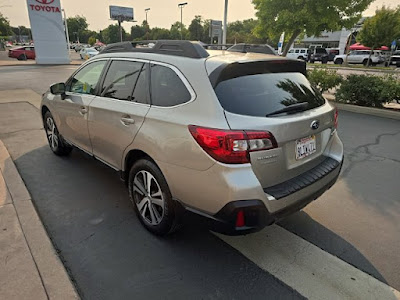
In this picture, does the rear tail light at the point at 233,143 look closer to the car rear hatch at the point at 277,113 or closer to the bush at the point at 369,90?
the car rear hatch at the point at 277,113

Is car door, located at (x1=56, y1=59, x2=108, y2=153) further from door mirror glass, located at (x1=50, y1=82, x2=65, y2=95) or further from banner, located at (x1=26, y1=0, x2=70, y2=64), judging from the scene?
banner, located at (x1=26, y1=0, x2=70, y2=64)

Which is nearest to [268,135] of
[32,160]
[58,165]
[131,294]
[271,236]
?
[271,236]

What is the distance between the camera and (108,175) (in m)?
4.05

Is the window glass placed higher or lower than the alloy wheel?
higher

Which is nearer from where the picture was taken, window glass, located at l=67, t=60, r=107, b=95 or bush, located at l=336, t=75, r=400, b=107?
window glass, located at l=67, t=60, r=107, b=95

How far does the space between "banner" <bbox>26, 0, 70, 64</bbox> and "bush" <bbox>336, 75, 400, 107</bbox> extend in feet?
80.7

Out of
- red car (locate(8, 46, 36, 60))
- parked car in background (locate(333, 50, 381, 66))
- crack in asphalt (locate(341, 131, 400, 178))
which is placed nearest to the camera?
crack in asphalt (locate(341, 131, 400, 178))

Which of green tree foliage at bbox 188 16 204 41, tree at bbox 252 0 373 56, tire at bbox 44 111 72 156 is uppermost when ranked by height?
green tree foliage at bbox 188 16 204 41

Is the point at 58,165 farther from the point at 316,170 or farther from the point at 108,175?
the point at 316,170

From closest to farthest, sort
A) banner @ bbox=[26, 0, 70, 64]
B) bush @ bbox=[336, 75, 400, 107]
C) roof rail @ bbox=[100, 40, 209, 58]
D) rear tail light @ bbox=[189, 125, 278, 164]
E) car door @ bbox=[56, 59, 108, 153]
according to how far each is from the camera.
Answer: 1. rear tail light @ bbox=[189, 125, 278, 164]
2. roof rail @ bbox=[100, 40, 209, 58]
3. car door @ bbox=[56, 59, 108, 153]
4. bush @ bbox=[336, 75, 400, 107]
5. banner @ bbox=[26, 0, 70, 64]

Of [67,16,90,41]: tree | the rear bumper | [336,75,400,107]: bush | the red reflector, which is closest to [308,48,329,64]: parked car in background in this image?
[336,75,400,107]: bush

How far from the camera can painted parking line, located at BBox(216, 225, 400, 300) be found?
2.18 m

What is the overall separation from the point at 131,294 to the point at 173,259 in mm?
471

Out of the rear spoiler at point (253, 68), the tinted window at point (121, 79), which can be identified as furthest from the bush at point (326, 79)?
the tinted window at point (121, 79)
